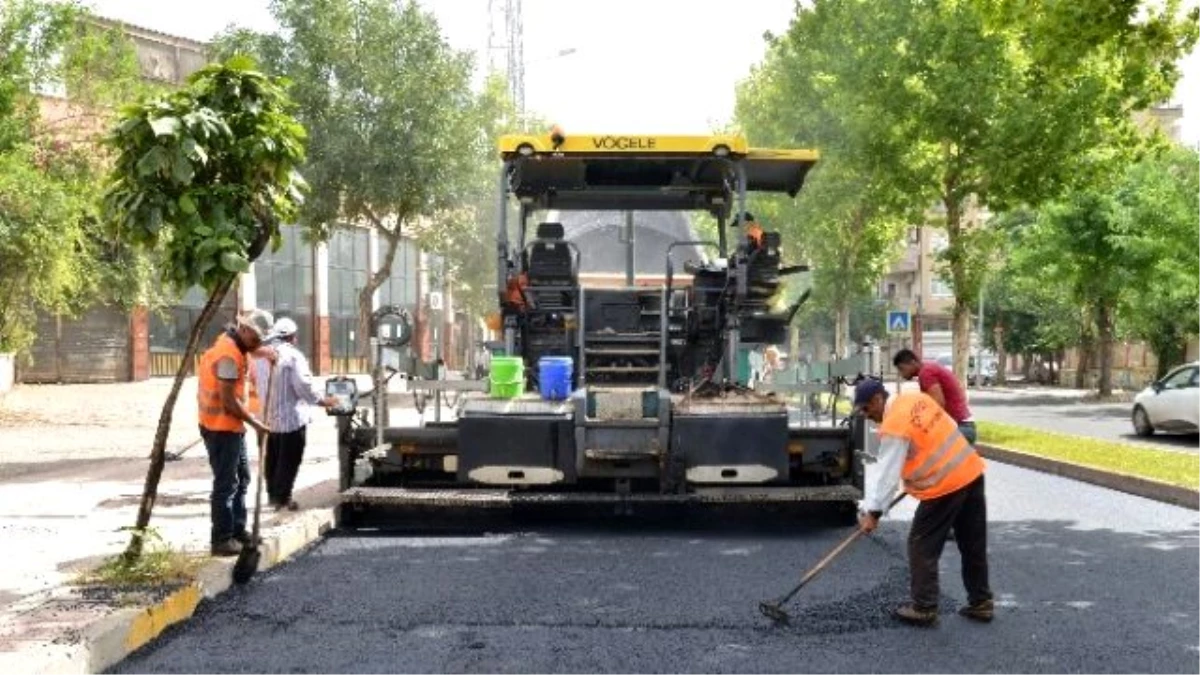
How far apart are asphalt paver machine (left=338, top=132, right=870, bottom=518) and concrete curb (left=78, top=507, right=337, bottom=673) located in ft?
3.55

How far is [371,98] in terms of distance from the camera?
81.7ft

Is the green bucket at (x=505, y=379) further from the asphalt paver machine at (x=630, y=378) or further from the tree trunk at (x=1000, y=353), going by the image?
the tree trunk at (x=1000, y=353)

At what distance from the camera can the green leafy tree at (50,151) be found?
64.2 ft

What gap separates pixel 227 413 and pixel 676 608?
2756 mm

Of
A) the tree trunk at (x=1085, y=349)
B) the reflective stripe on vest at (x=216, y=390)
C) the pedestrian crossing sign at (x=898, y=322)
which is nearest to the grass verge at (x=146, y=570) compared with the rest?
the reflective stripe on vest at (x=216, y=390)

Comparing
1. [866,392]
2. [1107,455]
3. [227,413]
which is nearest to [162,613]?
[227,413]

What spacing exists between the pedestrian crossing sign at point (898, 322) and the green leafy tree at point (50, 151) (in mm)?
12727

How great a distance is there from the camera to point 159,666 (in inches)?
218

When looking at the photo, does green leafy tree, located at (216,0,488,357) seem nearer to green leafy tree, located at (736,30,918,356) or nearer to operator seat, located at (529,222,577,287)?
green leafy tree, located at (736,30,918,356)

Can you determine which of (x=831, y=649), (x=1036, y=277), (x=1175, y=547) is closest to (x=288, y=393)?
(x=831, y=649)

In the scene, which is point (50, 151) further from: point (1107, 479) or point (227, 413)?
point (1107, 479)

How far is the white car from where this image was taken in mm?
20156

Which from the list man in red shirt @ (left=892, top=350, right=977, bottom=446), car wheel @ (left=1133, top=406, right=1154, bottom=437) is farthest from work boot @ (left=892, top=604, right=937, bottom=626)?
car wheel @ (left=1133, top=406, right=1154, bottom=437)

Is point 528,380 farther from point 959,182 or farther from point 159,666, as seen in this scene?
point 959,182
